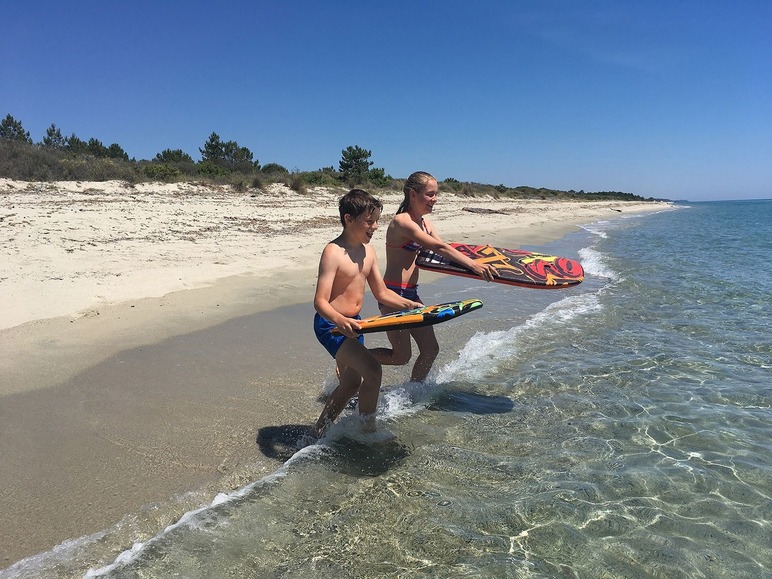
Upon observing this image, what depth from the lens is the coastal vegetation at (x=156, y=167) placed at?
1927 cm

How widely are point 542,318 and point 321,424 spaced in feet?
15.4

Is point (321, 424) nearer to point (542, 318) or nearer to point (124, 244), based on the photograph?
point (542, 318)

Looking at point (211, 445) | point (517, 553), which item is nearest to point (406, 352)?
point (211, 445)

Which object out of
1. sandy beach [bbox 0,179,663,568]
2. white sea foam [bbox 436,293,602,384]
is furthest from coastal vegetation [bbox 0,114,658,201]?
white sea foam [bbox 436,293,602,384]

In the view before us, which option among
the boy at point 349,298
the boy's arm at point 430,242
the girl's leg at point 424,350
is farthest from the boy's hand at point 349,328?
the girl's leg at point 424,350

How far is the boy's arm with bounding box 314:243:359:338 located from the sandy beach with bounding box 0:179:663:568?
1027 millimetres

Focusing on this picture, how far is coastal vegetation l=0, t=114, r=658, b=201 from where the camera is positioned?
19.3 m

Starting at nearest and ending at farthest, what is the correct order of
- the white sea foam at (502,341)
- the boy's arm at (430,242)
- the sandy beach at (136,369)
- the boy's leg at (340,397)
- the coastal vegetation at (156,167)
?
the sandy beach at (136,369) < the boy's leg at (340,397) < the boy's arm at (430,242) < the white sea foam at (502,341) < the coastal vegetation at (156,167)

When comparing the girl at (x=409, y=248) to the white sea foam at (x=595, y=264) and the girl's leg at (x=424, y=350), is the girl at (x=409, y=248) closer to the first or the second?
the girl's leg at (x=424, y=350)

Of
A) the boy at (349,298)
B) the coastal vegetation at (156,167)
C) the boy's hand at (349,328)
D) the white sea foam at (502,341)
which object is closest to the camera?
the boy's hand at (349,328)

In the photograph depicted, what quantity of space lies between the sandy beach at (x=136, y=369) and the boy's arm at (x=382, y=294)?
1098mm

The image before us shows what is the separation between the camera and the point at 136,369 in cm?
473

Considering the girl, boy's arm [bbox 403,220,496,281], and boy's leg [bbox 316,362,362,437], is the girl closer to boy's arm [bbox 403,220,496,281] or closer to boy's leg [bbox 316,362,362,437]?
boy's arm [bbox 403,220,496,281]

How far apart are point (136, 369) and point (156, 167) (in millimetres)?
Answer: 21009
